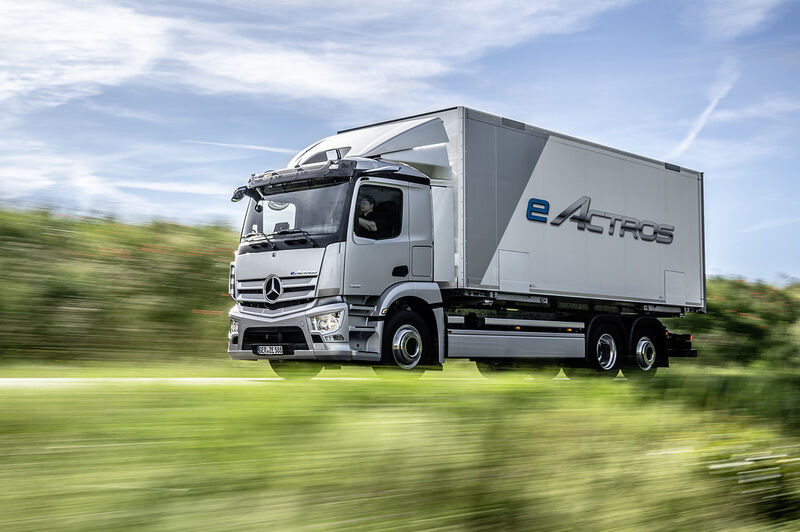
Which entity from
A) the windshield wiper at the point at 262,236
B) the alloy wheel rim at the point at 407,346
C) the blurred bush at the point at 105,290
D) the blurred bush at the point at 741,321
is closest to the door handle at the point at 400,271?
the alloy wheel rim at the point at 407,346

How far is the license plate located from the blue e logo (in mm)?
4561

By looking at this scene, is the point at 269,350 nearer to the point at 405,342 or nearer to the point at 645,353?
the point at 405,342

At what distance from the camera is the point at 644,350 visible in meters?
17.5

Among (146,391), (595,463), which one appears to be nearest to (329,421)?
(146,391)

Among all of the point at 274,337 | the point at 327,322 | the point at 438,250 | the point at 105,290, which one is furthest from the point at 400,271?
the point at 105,290

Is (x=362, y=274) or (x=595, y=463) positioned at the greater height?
(x=362, y=274)

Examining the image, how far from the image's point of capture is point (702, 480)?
543 centimetres

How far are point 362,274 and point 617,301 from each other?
21.0 feet

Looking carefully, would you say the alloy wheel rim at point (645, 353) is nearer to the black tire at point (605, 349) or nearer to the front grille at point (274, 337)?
the black tire at point (605, 349)

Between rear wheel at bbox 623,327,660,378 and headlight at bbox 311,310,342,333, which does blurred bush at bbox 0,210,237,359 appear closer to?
headlight at bbox 311,310,342,333

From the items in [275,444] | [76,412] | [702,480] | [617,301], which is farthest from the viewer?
[617,301]

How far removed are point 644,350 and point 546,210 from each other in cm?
425

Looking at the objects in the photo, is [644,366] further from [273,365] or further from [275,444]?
[275,444]

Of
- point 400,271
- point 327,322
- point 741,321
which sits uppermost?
point 400,271
